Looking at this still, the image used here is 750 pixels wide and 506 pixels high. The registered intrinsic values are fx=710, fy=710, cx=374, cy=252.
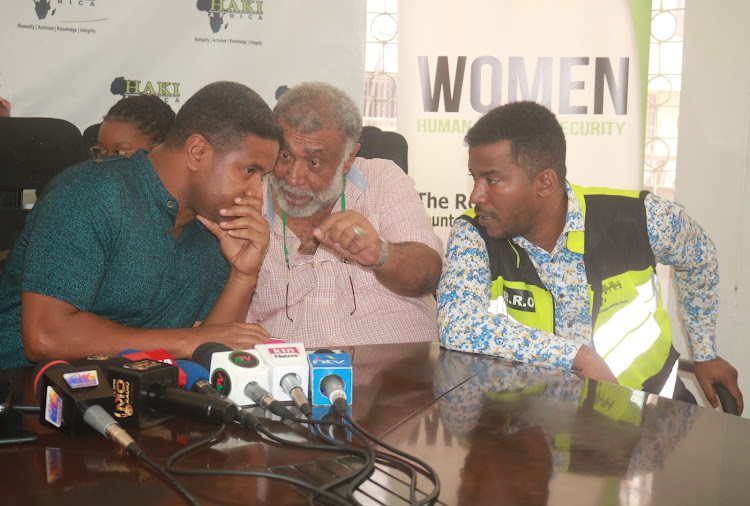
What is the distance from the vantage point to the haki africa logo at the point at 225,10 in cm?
349

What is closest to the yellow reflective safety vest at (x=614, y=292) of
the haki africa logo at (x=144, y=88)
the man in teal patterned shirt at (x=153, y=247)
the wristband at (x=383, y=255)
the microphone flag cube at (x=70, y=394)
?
the wristband at (x=383, y=255)

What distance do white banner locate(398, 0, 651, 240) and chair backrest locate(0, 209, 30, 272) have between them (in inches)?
78.5

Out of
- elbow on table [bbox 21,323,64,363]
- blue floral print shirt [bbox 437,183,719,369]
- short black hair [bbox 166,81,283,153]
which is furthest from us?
short black hair [bbox 166,81,283,153]

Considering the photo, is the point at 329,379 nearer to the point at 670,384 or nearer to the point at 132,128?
the point at 670,384

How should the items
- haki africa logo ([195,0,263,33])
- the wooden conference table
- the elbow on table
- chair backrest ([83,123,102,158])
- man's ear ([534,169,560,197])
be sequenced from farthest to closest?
1. haki africa logo ([195,0,263,33])
2. chair backrest ([83,123,102,158])
3. man's ear ([534,169,560,197])
4. the elbow on table
5. the wooden conference table

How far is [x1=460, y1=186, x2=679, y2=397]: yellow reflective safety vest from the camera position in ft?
6.79

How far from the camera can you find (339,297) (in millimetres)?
2316

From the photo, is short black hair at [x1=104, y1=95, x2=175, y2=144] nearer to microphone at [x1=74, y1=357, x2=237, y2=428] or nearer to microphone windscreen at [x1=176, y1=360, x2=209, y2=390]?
microphone windscreen at [x1=176, y1=360, x2=209, y2=390]

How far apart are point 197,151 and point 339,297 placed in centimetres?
69

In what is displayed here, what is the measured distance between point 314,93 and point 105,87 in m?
1.49

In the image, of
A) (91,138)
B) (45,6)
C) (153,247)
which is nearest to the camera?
(153,247)

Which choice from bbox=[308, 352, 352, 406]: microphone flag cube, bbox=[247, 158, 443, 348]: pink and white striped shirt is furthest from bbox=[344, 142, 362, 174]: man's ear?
bbox=[308, 352, 352, 406]: microphone flag cube

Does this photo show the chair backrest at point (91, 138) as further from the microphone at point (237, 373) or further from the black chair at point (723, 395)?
the black chair at point (723, 395)

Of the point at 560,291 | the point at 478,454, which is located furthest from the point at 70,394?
the point at 560,291
